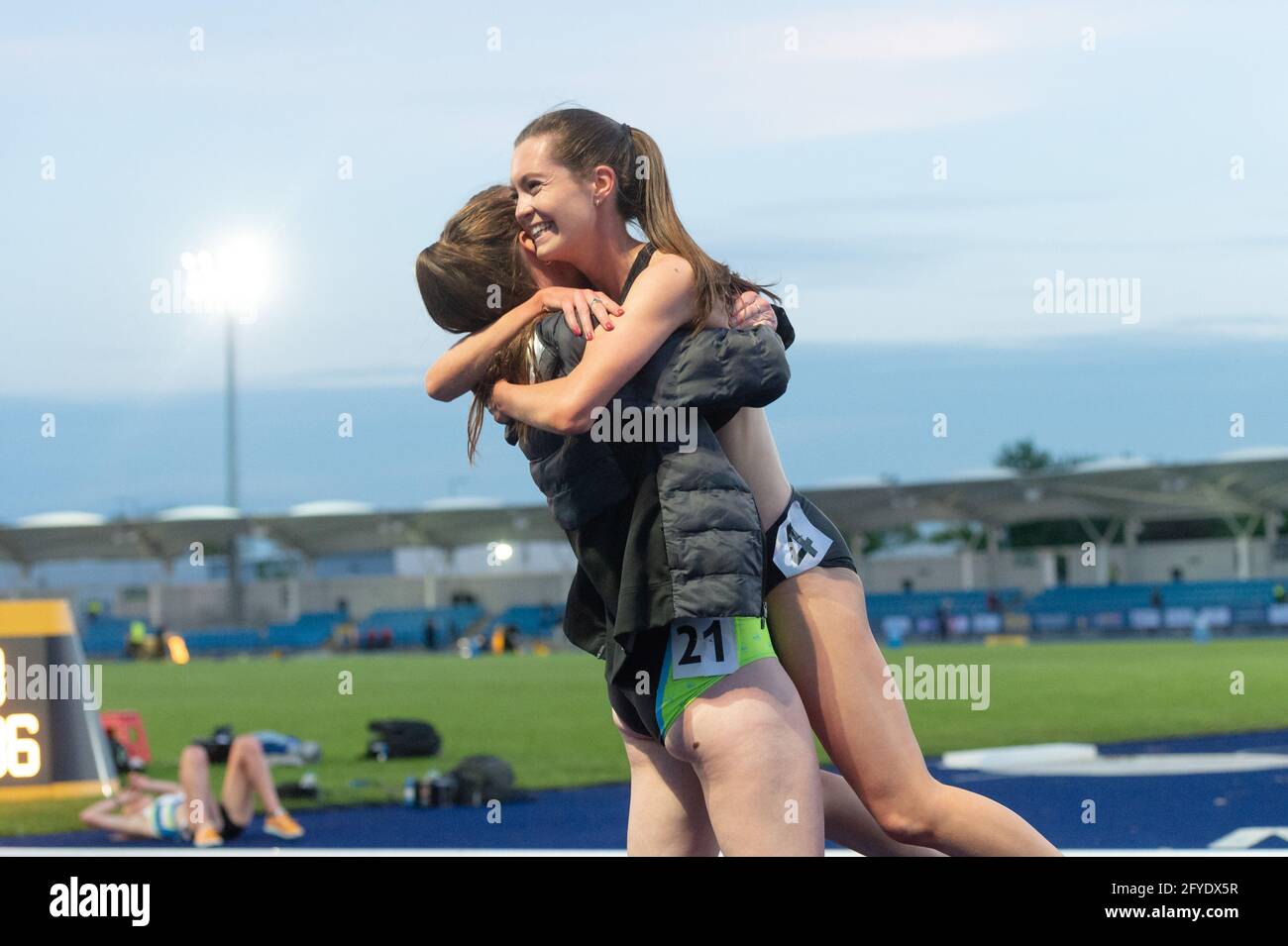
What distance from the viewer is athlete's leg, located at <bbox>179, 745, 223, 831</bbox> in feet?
29.0

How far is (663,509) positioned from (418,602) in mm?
65074

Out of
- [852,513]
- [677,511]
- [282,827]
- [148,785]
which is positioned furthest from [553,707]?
[852,513]

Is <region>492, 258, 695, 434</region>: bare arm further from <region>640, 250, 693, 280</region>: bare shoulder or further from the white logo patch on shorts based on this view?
the white logo patch on shorts

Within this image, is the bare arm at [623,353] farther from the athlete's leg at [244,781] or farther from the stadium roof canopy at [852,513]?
the stadium roof canopy at [852,513]

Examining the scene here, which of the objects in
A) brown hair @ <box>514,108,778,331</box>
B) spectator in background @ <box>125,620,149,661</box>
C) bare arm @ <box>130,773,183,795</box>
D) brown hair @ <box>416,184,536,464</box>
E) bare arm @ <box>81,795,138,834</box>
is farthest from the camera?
spectator in background @ <box>125,620,149,661</box>

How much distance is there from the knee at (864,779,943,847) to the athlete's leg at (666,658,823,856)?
0.65 ft

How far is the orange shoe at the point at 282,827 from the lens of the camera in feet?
29.9

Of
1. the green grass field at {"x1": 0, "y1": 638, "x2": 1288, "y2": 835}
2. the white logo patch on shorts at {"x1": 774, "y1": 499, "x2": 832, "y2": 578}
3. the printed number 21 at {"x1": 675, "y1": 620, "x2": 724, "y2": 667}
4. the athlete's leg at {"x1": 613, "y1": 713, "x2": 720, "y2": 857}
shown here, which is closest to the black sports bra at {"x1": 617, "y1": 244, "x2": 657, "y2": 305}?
the white logo patch on shorts at {"x1": 774, "y1": 499, "x2": 832, "y2": 578}

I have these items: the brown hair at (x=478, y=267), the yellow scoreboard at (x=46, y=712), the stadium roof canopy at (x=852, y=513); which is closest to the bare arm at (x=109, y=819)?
the yellow scoreboard at (x=46, y=712)

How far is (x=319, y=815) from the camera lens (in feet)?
33.8

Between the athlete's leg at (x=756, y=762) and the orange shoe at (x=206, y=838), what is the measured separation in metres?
6.40
